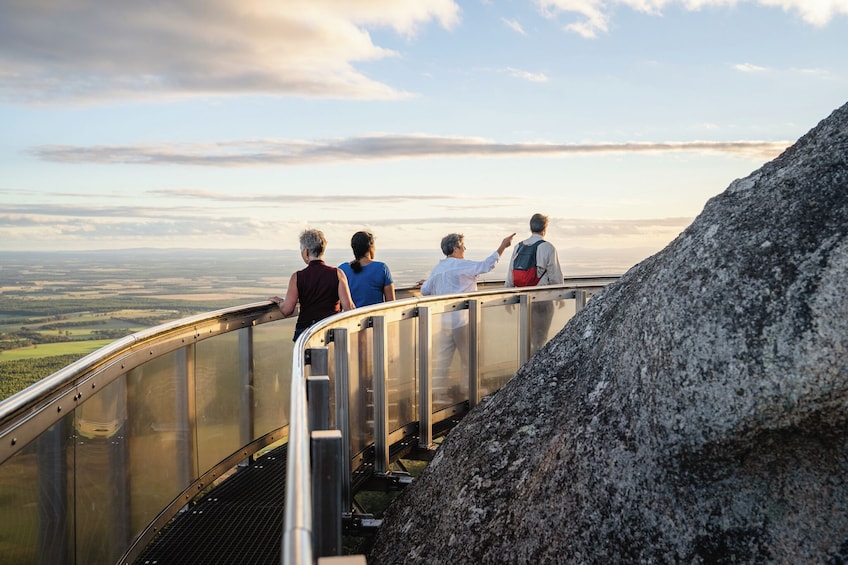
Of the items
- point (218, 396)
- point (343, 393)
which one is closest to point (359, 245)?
point (218, 396)

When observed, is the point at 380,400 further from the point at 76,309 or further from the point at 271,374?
the point at 76,309

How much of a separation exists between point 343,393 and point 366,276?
8.16 feet

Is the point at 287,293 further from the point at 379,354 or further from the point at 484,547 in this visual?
the point at 484,547

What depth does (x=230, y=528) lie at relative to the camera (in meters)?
5.76

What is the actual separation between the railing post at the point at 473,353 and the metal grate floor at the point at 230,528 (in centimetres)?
268

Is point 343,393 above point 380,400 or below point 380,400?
above

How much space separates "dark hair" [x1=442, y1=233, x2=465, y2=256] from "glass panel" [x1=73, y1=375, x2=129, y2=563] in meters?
5.35

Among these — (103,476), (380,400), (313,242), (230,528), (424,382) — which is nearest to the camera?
(103,476)

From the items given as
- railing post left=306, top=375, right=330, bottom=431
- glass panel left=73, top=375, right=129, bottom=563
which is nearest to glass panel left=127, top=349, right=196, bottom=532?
glass panel left=73, top=375, right=129, bottom=563

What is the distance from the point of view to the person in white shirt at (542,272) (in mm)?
9906

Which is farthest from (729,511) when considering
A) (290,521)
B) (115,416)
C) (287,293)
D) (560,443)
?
(287,293)

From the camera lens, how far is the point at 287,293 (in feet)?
24.8

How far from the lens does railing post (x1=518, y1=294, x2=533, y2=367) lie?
9656 mm

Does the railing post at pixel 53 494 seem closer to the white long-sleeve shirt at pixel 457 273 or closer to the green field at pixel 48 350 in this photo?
the white long-sleeve shirt at pixel 457 273
